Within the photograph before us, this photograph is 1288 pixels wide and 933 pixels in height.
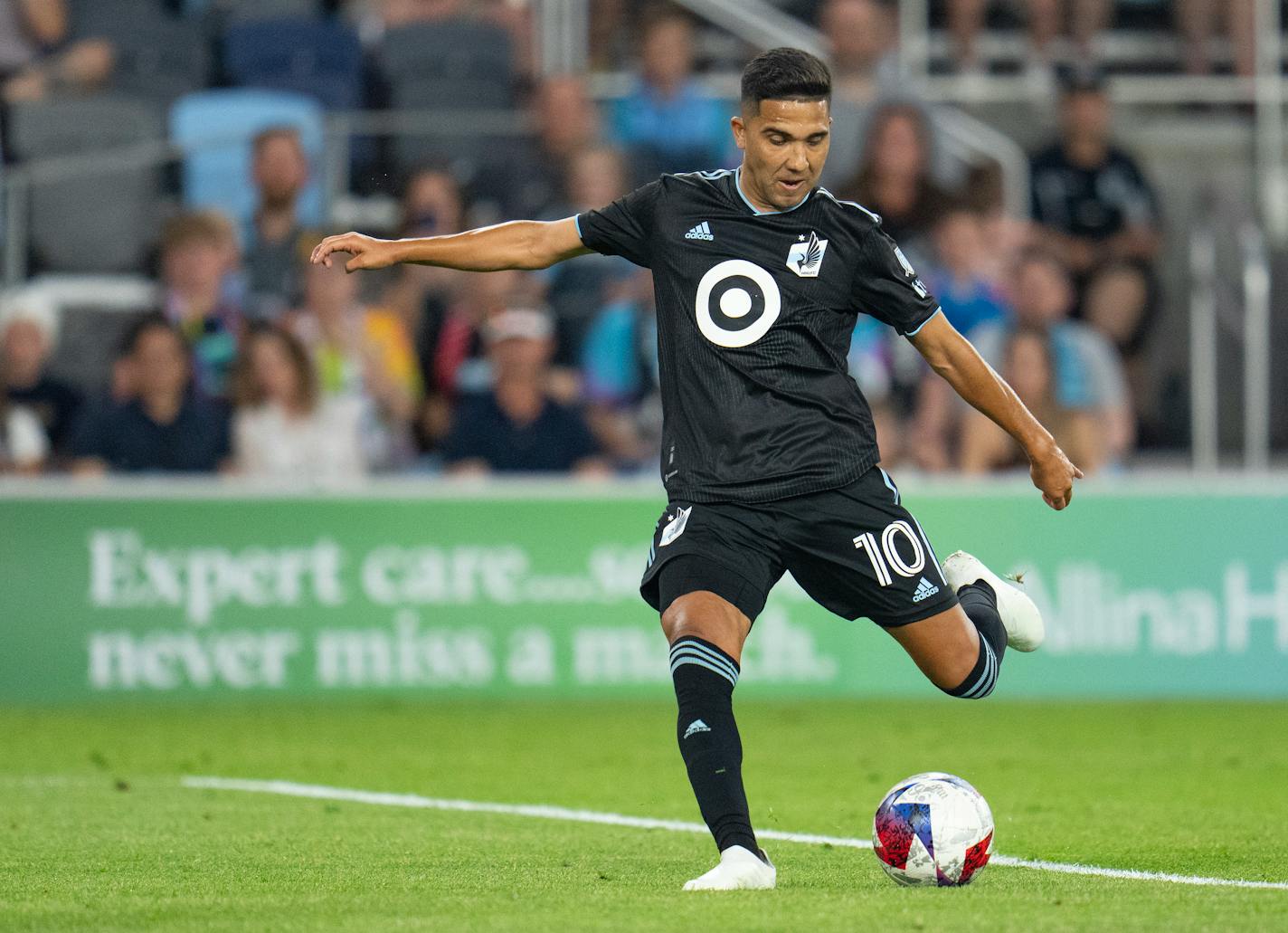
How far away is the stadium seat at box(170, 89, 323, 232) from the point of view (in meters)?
15.0

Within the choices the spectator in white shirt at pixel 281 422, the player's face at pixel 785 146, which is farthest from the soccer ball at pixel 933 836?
the spectator in white shirt at pixel 281 422

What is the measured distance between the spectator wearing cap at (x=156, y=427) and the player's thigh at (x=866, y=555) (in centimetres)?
769

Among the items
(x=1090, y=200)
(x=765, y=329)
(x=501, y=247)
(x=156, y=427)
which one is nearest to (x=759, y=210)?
(x=765, y=329)

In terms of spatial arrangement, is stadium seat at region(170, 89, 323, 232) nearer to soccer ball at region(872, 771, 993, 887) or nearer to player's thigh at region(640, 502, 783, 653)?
player's thigh at region(640, 502, 783, 653)

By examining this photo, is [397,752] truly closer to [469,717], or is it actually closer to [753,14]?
[469,717]

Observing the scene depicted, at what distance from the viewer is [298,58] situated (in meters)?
16.3

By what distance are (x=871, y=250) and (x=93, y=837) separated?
3351mm

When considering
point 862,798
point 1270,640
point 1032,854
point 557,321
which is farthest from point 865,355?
Answer: point 1032,854

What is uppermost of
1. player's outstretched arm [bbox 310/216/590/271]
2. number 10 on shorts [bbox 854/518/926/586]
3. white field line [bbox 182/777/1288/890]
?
player's outstretched arm [bbox 310/216/590/271]

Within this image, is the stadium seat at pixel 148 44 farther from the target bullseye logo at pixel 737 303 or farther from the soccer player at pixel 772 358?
the target bullseye logo at pixel 737 303

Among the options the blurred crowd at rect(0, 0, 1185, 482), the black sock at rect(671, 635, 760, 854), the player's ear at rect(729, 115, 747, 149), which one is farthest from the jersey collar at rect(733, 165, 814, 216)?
the blurred crowd at rect(0, 0, 1185, 482)

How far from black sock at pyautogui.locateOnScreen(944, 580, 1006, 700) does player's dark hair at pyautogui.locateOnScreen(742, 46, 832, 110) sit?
5.97 ft

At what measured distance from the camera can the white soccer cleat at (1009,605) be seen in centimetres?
734

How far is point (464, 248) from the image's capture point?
6.51m
